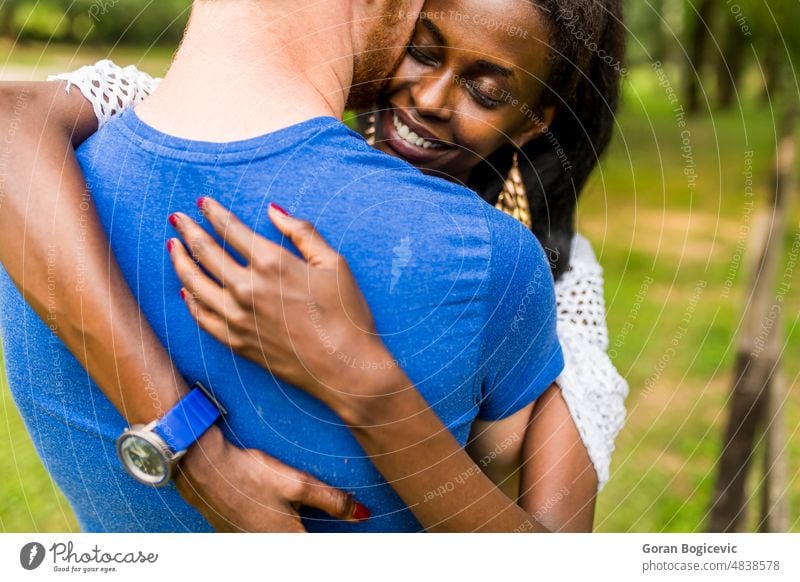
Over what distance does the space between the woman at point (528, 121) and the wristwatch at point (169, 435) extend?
290 mm

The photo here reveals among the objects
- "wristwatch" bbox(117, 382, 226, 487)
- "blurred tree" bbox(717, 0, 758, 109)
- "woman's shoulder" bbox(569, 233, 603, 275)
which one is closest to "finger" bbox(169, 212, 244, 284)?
→ "wristwatch" bbox(117, 382, 226, 487)

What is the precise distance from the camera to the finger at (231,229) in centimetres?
71

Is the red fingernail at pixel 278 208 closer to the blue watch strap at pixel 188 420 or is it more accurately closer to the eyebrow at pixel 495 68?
the blue watch strap at pixel 188 420

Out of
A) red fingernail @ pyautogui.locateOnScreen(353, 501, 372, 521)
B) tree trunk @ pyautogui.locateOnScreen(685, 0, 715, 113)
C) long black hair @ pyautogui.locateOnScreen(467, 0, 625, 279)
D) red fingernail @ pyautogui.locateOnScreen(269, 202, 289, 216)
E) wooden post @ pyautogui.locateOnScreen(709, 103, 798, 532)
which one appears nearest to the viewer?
red fingernail @ pyautogui.locateOnScreen(269, 202, 289, 216)

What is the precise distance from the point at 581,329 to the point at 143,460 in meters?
0.56

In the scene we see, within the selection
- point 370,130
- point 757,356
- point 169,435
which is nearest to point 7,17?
point 370,130

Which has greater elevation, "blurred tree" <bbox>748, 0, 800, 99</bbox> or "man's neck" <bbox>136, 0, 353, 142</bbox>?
"man's neck" <bbox>136, 0, 353, 142</bbox>

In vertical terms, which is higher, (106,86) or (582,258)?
(106,86)

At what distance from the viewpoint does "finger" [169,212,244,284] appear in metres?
0.72

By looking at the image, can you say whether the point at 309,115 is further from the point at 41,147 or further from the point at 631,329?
→ the point at 631,329

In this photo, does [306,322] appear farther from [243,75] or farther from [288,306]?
[243,75]

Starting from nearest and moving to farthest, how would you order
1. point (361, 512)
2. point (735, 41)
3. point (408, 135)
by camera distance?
point (361, 512)
point (408, 135)
point (735, 41)

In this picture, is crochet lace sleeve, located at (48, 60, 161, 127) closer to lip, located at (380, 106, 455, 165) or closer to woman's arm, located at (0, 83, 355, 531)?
woman's arm, located at (0, 83, 355, 531)

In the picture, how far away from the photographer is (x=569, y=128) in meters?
1.21
